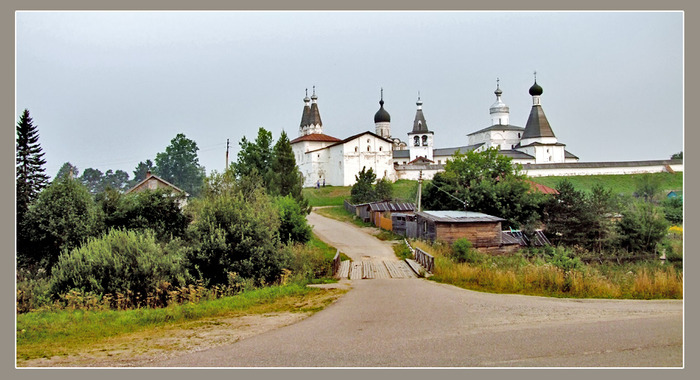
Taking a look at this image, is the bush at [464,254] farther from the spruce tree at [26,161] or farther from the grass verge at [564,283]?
the spruce tree at [26,161]

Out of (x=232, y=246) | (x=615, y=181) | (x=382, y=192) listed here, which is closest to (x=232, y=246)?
(x=232, y=246)

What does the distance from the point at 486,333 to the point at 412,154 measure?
73671 millimetres

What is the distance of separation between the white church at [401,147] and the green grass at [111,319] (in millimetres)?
48760

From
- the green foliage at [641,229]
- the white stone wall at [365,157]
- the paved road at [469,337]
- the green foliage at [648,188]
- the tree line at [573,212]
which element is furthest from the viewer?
the white stone wall at [365,157]

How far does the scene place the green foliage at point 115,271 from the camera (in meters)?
13.7

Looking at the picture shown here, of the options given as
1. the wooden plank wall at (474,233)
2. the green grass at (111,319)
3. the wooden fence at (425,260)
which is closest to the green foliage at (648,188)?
the wooden plank wall at (474,233)

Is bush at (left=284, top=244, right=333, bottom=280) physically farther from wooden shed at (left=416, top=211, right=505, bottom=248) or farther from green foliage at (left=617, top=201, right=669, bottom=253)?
green foliage at (left=617, top=201, right=669, bottom=253)

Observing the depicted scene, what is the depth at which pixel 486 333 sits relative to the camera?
9906 mm

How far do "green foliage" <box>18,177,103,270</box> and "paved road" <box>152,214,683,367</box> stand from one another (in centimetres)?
980

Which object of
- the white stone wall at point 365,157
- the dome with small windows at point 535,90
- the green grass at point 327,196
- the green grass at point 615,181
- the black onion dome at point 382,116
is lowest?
the green grass at point 327,196

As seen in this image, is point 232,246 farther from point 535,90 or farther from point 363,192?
point 535,90

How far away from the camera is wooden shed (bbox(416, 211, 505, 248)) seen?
84.2 ft

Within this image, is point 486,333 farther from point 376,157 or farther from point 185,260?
point 376,157

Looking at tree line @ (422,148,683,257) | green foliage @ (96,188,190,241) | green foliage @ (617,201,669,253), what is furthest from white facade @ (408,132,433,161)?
green foliage @ (96,188,190,241)
